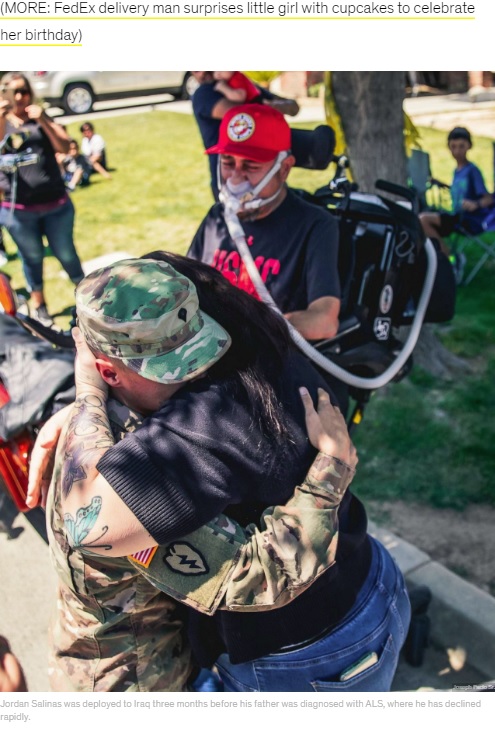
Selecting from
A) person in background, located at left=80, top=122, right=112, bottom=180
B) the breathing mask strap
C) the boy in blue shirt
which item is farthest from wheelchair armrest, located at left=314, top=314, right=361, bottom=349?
person in background, located at left=80, top=122, right=112, bottom=180

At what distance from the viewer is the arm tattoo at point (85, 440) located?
157cm

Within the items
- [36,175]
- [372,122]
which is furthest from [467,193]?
[36,175]

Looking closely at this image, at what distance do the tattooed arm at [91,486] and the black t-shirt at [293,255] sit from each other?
1230mm

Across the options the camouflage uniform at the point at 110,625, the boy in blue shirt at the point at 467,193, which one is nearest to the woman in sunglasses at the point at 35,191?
the boy in blue shirt at the point at 467,193

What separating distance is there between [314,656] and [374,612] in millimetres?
200

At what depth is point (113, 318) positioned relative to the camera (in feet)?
5.07

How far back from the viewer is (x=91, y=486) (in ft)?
5.03

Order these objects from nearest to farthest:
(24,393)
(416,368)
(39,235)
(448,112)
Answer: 1. (24,393)
2. (416,368)
3. (39,235)
4. (448,112)

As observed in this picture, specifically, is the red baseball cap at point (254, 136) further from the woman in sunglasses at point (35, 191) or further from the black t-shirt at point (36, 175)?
the black t-shirt at point (36, 175)

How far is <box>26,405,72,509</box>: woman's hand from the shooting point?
1931mm

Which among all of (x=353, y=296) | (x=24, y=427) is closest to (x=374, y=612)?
(x=24, y=427)

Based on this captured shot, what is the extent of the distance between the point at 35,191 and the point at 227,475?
4.68 meters

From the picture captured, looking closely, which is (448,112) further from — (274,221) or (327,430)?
(327,430)
